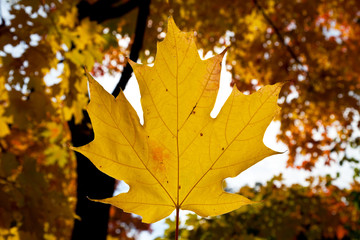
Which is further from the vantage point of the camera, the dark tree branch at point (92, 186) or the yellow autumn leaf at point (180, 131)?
the dark tree branch at point (92, 186)

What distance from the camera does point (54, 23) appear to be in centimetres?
296

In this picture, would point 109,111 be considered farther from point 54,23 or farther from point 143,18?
point 143,18

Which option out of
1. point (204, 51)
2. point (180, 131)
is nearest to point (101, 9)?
point (204, 51)

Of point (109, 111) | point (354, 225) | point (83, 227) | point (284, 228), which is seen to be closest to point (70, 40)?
point (83, 227)

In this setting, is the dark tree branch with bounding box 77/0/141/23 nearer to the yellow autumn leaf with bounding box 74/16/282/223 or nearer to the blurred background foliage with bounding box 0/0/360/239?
the blurred background foliage with bounding box 0/0/360/239

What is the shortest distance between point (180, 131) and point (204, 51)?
213 inches

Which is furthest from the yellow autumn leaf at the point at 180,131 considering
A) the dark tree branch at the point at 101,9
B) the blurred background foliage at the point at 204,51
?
the dark tree branch at the point at 101,9

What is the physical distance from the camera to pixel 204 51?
6133 mm

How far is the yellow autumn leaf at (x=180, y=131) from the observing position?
860 millimetres

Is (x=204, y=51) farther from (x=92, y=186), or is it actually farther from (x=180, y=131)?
(x=180, y=131)

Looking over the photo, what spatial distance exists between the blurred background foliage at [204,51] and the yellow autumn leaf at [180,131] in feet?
6.00

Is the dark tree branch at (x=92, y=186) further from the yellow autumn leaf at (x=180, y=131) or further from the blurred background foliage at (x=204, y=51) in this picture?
the yellow autumn leaf at (x=180, y=131)

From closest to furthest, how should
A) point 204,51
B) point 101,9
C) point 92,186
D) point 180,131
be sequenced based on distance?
point 180,131, point 92,186, point 101,9, point 204,51

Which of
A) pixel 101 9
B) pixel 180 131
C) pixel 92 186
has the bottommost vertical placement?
pixel 180 131
